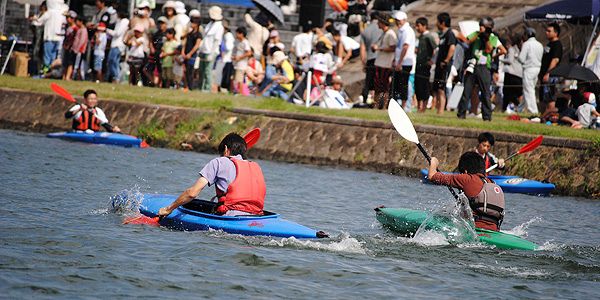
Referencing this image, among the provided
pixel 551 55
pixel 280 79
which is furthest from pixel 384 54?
pixel 280 79

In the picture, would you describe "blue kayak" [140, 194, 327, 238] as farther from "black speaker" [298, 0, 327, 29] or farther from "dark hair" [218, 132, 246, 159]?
"black speaker" [298, 0, 327, 29]

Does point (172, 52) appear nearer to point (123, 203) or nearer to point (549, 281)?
point (123, 203)

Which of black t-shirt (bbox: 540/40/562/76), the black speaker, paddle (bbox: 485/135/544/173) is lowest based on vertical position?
paddle (bbox: 485/135/544/173)

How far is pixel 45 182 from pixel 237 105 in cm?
683

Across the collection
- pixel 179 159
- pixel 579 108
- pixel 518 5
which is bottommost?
pixel 179 159

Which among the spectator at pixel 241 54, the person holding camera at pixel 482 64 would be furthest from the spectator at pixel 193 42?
the person holding camera at pixel 482 64

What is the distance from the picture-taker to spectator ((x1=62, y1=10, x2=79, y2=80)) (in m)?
25.5

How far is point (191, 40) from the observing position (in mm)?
23812

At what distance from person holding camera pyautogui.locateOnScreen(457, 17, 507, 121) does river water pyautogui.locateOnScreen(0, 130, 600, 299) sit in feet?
12.6

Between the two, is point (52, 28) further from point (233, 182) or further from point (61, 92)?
point (233, 182)

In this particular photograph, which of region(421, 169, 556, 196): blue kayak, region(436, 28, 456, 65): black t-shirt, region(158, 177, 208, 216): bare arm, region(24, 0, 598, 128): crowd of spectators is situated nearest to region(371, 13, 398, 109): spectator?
region(24, 0, 598, 128): crowd of spectators

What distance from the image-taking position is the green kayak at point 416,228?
1163cm

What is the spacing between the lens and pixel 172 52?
950 inches

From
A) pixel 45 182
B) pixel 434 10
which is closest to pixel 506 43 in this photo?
pixel 434 10
